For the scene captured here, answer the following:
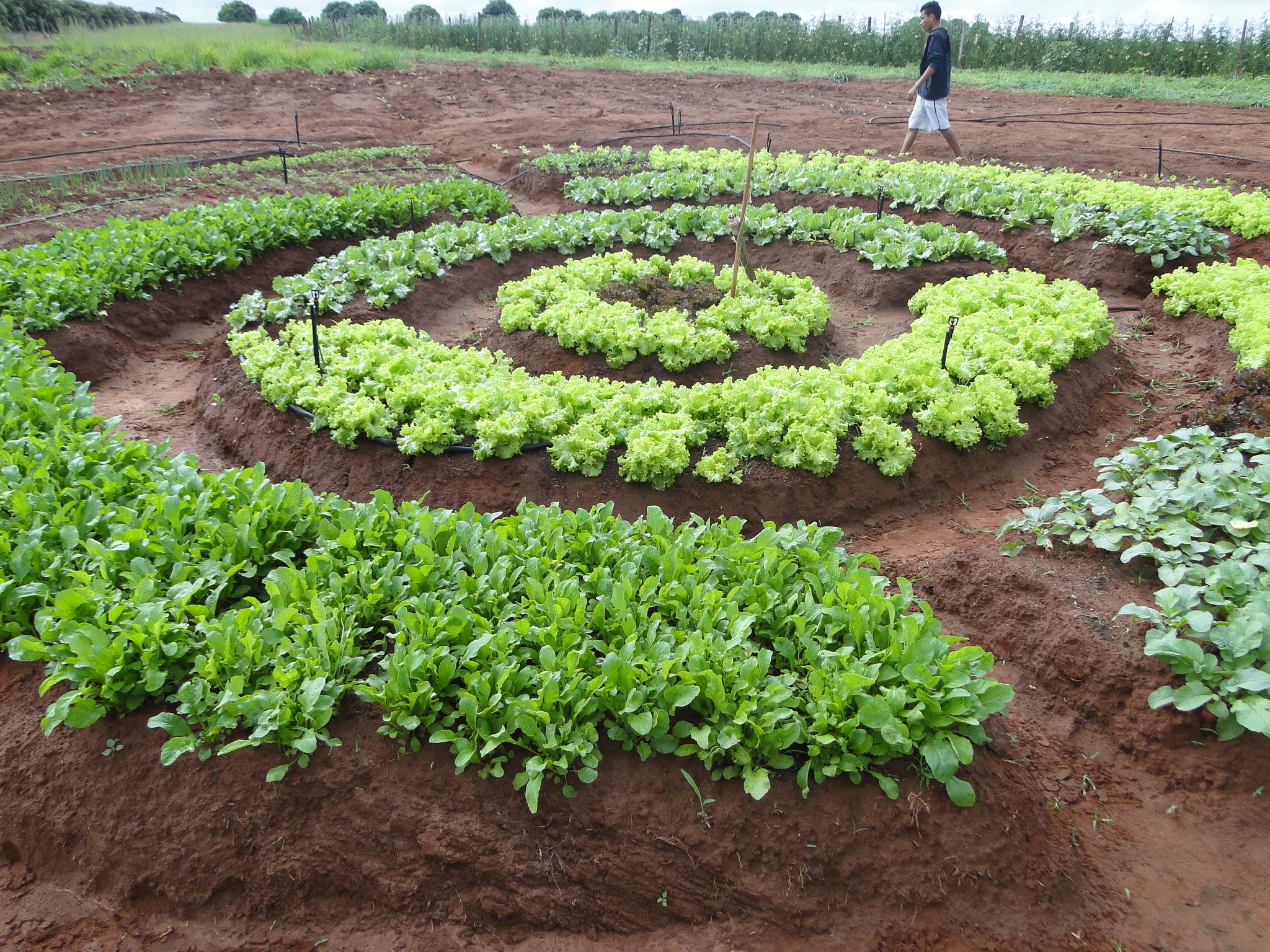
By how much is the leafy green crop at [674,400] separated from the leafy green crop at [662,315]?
0.51 m

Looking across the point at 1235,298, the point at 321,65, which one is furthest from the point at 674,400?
the point at 321,65

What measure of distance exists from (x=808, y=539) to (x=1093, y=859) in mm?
1987

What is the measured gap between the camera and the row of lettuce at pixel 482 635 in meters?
3.44

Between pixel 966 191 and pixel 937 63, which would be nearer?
pixel 966 191

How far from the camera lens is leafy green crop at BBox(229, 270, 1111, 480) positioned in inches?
232

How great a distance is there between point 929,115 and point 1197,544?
12.0 meters

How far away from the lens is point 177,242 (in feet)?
31.3

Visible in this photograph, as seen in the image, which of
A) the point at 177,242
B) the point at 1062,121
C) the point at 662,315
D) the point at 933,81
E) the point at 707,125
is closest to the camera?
the point at 662,315

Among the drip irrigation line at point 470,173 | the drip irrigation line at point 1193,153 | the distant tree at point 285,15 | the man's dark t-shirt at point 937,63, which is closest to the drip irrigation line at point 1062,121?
the drip irrigation line at point 1193,153

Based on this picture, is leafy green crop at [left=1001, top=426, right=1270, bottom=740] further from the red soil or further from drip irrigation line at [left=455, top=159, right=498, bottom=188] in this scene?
drip irrigation line at [left=455, top=159, right=498, bottom=188]

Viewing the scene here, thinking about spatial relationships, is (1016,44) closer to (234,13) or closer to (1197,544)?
(1197,544)

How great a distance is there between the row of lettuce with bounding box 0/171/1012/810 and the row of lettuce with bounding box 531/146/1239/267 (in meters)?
8.16

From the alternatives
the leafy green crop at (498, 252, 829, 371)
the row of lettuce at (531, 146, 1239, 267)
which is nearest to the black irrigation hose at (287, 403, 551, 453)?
the leafy green crop at (498, 252, 829, 371)

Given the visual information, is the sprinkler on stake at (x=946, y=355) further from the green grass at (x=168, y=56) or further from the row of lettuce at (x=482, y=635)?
the green grass at (x=168, y=56)
